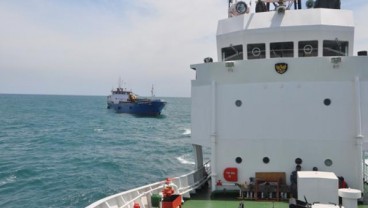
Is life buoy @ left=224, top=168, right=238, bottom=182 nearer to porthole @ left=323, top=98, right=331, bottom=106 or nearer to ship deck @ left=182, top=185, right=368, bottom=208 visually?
ship deck @ left=182, top=185, right=368, bottom=208

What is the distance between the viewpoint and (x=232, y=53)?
13.9 m

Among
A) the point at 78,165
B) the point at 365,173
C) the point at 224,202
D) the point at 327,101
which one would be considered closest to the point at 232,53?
the point at 327,101

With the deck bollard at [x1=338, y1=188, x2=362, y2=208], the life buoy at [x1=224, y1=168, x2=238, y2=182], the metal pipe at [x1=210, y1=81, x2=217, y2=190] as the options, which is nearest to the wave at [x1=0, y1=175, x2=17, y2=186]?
the metal pipe at [x1=210, y1=81, x2=217, y2=190]

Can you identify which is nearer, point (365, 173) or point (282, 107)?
point (282, 107)

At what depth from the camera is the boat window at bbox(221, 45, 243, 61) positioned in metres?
13.5

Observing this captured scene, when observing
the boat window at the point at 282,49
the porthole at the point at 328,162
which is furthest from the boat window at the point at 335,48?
the porthole at the point at 328,162

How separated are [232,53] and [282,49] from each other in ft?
6.34

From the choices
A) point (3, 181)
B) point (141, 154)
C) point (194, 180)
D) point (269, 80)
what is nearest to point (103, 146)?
point (141, 154)

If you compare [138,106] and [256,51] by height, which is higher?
[256,51]

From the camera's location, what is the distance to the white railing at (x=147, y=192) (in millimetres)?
9478

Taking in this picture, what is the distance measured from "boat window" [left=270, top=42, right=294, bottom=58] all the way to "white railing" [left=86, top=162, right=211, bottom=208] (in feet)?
17.4

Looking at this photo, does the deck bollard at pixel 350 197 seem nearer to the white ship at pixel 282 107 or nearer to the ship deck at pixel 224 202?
the ship deck at pixel 224 202

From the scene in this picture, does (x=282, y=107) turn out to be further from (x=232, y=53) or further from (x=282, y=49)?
(x=232, y=53)

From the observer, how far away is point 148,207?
10.5 m
